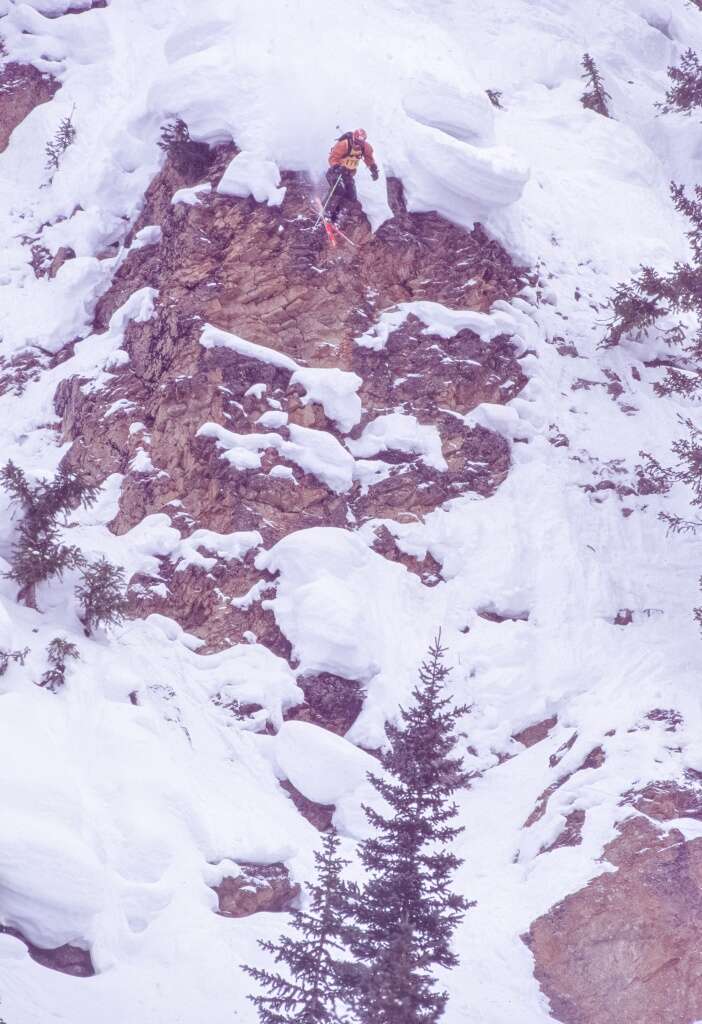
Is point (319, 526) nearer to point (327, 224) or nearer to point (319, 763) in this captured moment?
point (319, 763)

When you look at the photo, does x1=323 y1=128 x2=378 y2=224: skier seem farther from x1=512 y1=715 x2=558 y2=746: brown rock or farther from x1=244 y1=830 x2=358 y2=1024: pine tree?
x1=244 y1=830 x2=358 y2=1024: pine tree

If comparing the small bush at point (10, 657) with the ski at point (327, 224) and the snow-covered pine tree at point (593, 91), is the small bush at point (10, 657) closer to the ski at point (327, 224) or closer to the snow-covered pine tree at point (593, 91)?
the ski at point (327, 224)

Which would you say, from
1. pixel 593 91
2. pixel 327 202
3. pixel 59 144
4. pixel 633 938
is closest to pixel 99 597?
pixel 633 938

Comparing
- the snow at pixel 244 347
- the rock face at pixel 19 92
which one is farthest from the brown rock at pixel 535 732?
the rock face at pixel 19 92

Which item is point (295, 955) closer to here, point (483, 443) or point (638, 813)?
point (638, 813)

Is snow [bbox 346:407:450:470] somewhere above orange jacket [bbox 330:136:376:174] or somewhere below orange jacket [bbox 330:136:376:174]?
below

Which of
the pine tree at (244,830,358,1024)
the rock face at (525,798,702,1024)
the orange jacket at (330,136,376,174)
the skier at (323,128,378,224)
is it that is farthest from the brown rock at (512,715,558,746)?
the orange jacket at (330,136,376,174)
